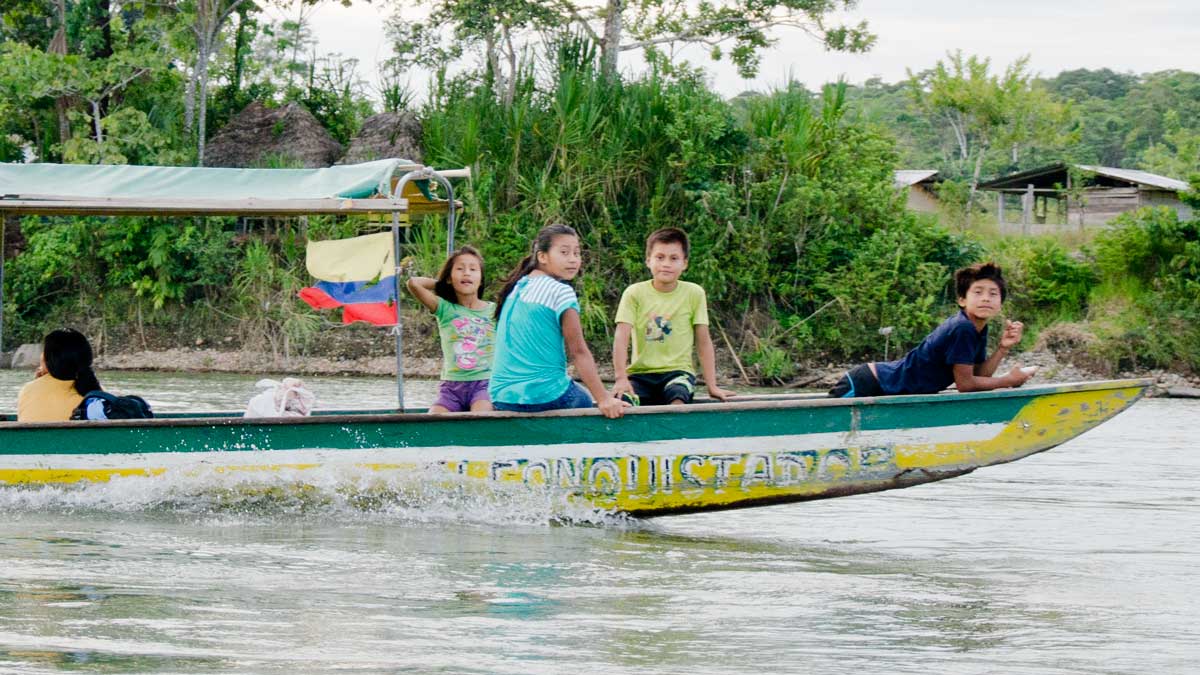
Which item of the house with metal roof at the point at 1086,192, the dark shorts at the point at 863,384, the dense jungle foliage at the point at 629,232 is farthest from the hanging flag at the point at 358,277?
the house with metal roof at the point at 1086,192

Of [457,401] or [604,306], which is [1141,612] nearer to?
[457,401]

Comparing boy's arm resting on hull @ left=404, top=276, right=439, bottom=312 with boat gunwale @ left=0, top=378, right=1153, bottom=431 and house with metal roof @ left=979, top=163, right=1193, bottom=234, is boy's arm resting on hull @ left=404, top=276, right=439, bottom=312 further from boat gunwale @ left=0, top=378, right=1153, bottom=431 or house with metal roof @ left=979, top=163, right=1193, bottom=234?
house with metal roof @ left=979, top=163, right=1193, bottom=234

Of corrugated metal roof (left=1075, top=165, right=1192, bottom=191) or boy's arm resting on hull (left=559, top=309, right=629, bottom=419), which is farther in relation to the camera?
corrugated metal roof (left=1075, top=165, right=1192, bottom=191)

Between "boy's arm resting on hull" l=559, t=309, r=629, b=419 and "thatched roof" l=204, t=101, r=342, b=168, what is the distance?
15.7 meters

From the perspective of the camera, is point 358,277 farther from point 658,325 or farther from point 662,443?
point 662,443

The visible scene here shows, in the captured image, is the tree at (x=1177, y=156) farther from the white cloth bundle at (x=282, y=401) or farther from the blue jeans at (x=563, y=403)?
the white cloth bundle at (x=282, y=401)

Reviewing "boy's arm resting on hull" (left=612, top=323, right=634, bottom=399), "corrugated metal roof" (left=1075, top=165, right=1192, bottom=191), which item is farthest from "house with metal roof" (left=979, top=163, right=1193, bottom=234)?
"boy's arm resting on hull" (left=612, top=323, right=634, bottom=399)

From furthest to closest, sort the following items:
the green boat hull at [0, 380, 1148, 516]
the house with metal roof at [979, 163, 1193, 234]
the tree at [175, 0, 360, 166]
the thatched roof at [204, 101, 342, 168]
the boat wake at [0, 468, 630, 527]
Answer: the house with metal roof at [979, 163, 1193, 234] < the thatched roof at [204, 101, 342, 168] < the tree at [175, 0, 360, 166] < the boat wake at [0, 468, 630, 527] < the green boat hull at [0, 380, 1148, 516]

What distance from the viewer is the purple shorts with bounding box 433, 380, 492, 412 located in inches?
288

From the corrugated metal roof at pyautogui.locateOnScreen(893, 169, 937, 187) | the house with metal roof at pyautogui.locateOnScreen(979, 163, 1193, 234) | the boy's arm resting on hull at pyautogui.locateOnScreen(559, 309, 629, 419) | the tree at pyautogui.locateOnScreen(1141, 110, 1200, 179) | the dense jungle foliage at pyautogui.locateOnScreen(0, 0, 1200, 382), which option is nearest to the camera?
the boy's arm resting on hull at pyautogui.locateOnScreen(559, 309, 629, 419)

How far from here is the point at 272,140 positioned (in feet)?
73.4

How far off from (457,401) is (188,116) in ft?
54.1

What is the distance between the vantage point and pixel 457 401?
736 cm

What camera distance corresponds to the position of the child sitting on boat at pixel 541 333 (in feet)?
21.5
